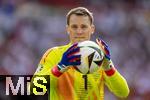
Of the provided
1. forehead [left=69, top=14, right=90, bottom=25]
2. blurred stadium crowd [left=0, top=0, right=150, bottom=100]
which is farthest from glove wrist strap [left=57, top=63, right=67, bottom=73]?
blurred stadium crowd [left=0, top=0, right=150, bottom=100]

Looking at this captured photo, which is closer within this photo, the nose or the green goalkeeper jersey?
the nose

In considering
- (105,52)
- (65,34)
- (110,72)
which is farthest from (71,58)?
(65,34)

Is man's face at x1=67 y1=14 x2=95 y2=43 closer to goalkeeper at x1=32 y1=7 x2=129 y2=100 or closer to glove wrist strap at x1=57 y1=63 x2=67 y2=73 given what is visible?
goalkeeper at x1=32 y1=7 x2=129 y2=100

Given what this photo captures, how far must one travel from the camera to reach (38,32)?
10.8 meters

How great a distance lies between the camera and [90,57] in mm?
3748

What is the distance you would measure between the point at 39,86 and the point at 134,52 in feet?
22.6

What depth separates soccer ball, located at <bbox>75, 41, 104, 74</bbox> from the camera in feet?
12.2

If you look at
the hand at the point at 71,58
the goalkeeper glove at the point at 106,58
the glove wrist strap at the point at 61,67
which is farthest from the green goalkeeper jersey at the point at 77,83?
the hand at the point at 71,58

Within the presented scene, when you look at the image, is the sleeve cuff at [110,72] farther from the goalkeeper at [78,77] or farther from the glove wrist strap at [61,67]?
the glove wrist strap at [61,67]

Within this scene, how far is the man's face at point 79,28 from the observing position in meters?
3.94

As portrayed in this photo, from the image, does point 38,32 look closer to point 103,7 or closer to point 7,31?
point 7,31

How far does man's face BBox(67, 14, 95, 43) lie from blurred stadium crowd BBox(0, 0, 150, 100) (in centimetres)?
549

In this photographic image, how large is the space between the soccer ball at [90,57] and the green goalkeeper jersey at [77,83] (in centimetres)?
25

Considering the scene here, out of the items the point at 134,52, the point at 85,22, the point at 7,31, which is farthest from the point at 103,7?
the point at 85,22
